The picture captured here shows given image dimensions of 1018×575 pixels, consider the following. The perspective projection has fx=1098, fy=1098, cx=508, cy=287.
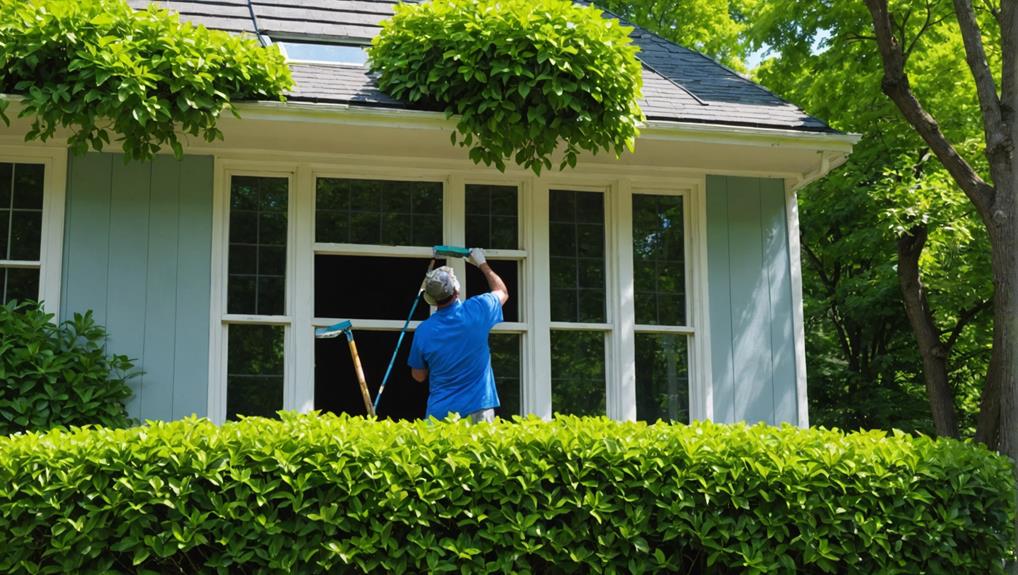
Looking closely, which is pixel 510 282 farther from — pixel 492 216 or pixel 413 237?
pixel 413 237

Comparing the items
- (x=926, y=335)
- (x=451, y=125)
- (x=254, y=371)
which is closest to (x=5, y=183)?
(x=254, y=371)

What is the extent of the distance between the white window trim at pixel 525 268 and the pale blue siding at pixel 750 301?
100 mm

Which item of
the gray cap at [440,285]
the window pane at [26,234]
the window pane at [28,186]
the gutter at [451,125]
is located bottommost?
the gray cap at [440,285]

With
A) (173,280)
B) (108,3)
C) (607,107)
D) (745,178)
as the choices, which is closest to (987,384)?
(745,178)

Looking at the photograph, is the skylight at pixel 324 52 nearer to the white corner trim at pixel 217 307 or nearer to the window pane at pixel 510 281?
the white corner trim at pixel 217 307

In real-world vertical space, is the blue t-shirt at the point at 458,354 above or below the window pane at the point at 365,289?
below

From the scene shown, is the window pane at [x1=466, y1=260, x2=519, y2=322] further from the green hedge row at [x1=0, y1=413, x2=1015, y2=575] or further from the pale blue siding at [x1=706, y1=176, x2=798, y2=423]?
the green hedge row at [x1=0, y1=413, x2=1015, y2=575]

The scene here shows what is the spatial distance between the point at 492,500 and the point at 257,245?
2.74 meters

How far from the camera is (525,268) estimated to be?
7629 mm

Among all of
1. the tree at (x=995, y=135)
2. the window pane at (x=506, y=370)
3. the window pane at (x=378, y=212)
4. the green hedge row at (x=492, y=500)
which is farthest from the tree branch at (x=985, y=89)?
the window pane at (x=378, y=212)

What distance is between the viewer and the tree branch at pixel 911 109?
9109 millimetres

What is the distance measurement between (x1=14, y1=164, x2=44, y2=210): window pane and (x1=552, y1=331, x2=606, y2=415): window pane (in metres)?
3.51

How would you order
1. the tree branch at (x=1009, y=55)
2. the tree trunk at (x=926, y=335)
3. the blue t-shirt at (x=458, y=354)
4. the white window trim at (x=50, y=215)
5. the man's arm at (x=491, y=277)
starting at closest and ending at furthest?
the blue t-shirt at (x=458, y=354)
the man's arm at (x=491, y=277)
the white window trim at (x=50, y=215)
the tree branch at (x=1009, y=55)
the tree trunk at (x=926, y=335)

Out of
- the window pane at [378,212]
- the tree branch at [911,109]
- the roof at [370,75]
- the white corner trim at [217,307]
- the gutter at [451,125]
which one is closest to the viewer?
the gutter at [451,125]
